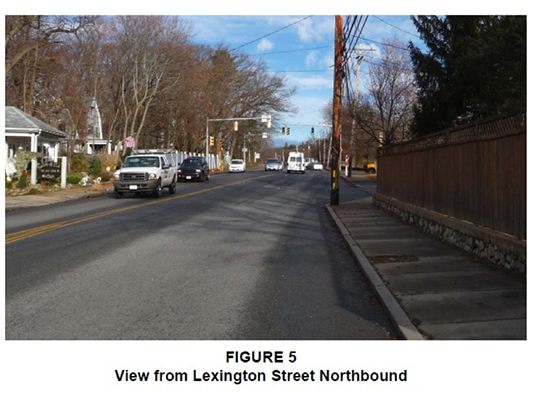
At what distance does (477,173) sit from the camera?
9906 mm

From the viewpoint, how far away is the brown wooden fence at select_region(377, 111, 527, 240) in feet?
26.5


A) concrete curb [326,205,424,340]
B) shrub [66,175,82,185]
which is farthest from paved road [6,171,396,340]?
shrub [66,175,82,185]

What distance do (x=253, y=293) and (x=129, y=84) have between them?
4406 cm

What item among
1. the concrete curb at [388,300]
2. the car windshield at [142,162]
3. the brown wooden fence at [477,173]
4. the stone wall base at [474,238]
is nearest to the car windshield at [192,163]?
the car windshield at [142,162]

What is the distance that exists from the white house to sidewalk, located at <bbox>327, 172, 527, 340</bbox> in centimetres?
2415

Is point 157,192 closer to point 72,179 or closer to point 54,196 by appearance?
point 54,196

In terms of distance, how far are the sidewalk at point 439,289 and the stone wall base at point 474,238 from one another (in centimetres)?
16

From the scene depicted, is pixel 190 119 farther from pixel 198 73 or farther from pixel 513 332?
pixel 513 332

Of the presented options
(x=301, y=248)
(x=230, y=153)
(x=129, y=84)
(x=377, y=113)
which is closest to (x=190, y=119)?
(x=129, y=84)

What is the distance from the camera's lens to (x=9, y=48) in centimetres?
4088

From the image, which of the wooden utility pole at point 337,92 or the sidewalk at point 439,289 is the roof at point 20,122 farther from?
the sidewalk at point 439,289

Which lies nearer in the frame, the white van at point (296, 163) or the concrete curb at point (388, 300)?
the concrete curb at point (388, 300)

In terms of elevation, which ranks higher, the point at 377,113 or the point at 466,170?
the point at 377,113

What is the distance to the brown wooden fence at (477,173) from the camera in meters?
→ 8.07
